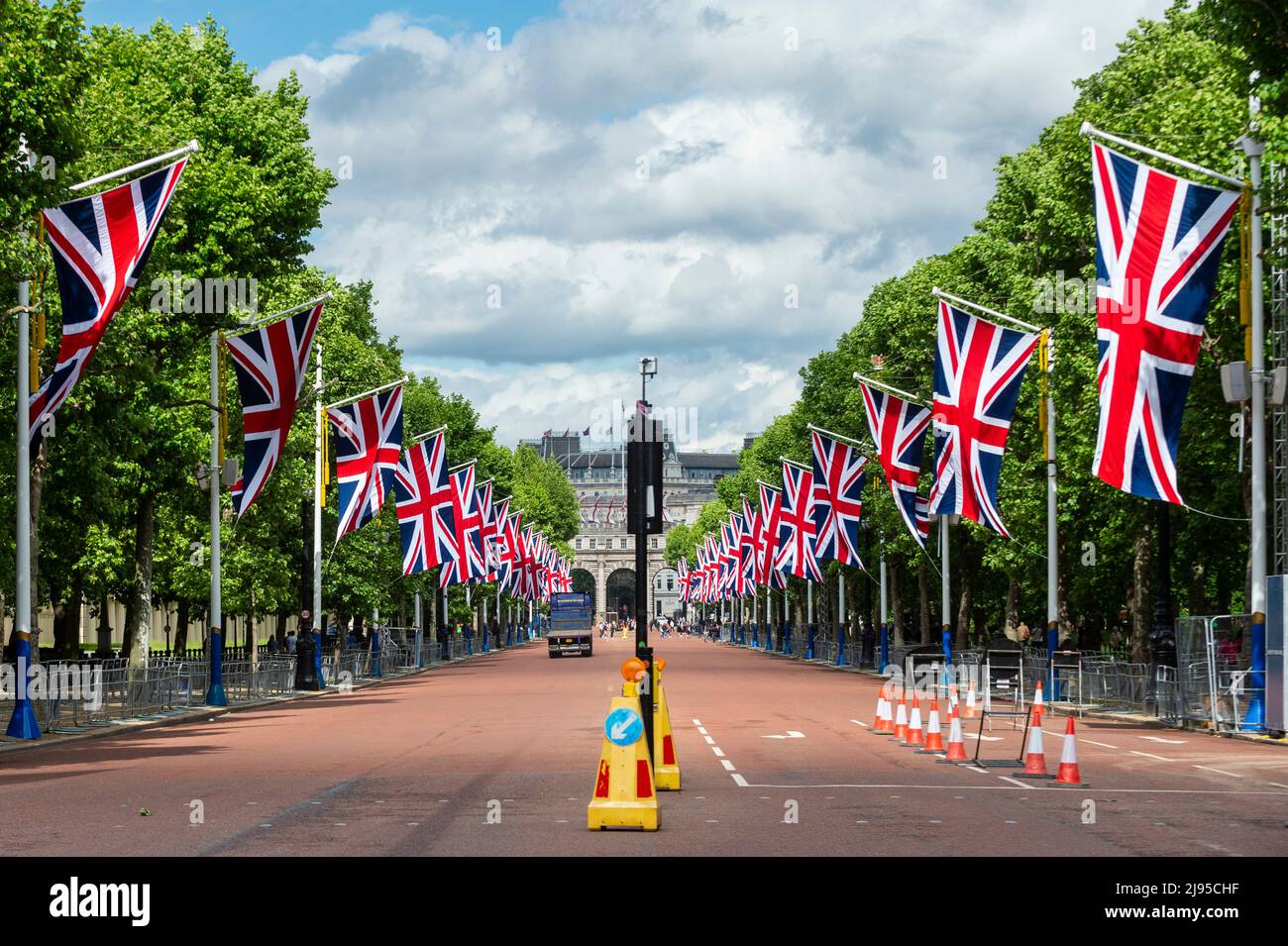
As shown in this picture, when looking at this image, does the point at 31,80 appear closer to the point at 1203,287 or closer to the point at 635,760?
the point at 635,760

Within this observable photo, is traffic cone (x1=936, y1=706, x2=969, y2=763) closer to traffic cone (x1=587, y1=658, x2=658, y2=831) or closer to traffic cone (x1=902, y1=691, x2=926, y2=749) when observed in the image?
traffic cone (x1=902, y1=691, x2=926, y2=749)

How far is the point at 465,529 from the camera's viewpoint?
2404 inches

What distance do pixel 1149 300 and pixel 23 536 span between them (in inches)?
697

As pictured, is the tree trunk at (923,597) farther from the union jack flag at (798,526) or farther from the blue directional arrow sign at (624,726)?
the blue directional arrow sign at (624,726)

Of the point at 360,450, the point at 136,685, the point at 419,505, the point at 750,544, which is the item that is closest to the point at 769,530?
the point at 750,544

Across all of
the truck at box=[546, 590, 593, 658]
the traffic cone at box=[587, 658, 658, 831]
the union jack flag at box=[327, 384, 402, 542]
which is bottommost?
the truck at box=[546, 590, 593, 658]

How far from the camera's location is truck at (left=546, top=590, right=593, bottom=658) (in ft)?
310

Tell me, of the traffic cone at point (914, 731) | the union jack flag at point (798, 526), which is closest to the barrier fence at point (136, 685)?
the traffic cone at point (914, 731)

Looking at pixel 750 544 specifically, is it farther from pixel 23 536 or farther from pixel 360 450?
pixel 23 536

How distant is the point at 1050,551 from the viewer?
4300cm

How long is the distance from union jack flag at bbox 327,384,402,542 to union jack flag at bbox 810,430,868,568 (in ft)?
51.3

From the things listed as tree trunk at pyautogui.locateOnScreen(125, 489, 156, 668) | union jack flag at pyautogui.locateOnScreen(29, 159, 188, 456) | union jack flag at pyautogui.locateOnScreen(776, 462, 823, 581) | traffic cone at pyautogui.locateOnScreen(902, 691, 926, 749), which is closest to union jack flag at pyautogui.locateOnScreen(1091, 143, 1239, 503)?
traffic cone at pyautogui.locateOnScreen(902, 691, 926, 749)

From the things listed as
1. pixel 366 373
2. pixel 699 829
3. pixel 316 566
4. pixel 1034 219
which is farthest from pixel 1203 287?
pixel 366 373

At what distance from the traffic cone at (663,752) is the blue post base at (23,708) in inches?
534
